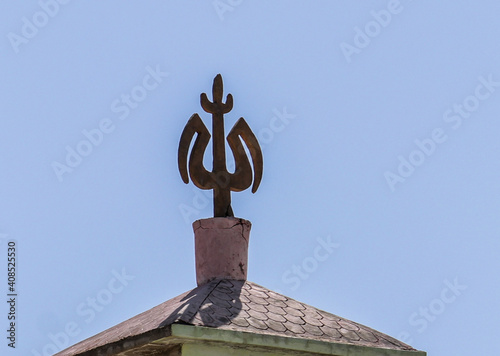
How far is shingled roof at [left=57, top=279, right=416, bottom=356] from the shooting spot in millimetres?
7242

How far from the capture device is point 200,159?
8.76 meters

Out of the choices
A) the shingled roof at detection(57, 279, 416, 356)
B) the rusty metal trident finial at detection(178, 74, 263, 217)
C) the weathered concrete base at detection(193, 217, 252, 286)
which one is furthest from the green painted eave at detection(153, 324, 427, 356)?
the rusty metal trident finial at detection(178, 74, 263, 217)

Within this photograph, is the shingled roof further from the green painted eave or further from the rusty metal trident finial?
the rusty metal trident finial

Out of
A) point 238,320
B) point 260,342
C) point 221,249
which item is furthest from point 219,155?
point 260,342

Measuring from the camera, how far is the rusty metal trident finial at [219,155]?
8.72 meters

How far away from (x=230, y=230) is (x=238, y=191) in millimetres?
438

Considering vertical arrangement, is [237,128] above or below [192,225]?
above

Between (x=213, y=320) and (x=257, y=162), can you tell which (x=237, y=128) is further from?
(x=213, y=320)

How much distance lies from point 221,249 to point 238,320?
1257mm

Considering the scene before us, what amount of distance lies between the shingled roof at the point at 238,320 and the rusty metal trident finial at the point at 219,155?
2.85ft

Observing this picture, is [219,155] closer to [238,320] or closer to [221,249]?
[221,249]

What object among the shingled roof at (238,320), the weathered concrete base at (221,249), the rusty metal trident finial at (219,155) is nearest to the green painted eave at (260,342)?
the shingled roof at (238,320)

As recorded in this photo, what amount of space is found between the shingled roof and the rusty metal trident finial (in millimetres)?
870

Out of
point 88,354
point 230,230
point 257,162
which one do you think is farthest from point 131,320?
point 257,162
